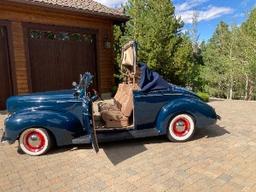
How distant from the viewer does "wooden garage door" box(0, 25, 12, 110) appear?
25.7 ft

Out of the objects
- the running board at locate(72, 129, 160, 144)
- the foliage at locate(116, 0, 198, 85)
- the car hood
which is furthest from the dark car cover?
the foliage at locate(116, 0, 198, 85)

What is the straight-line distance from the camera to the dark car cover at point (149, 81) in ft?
14.8

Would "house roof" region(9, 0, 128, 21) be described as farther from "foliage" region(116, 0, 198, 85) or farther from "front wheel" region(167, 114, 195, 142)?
"front wheel" region(167, 114, 195, 142)

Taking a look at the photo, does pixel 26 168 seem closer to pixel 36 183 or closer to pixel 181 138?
pixel 36 183

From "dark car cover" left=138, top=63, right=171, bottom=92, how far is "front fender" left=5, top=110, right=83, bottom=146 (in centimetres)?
134

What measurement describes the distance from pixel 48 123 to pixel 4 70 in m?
4.87

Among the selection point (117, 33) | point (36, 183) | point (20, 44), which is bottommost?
point (36, 183)

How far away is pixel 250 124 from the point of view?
5879 mm

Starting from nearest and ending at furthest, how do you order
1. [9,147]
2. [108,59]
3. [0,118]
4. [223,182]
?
[223,182]
[9,147]
[0,118]
[108,59]

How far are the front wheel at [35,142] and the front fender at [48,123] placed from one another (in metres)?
0.12

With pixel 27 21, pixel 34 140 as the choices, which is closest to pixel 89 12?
pixel 27 21

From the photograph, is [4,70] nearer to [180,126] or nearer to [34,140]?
[34,140]

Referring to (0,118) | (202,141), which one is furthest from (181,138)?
(0,118)

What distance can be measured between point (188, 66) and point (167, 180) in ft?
21.9
